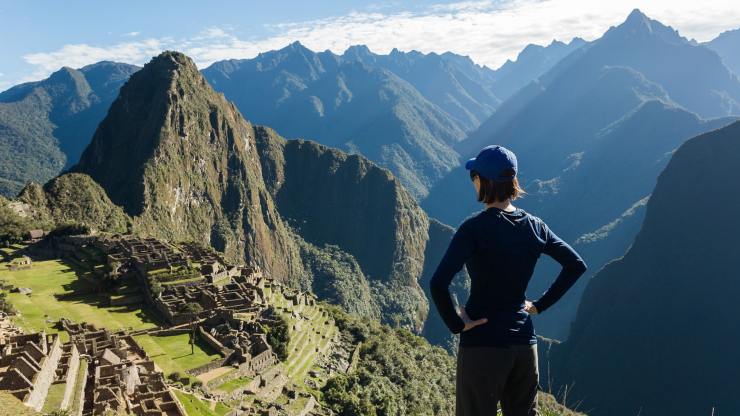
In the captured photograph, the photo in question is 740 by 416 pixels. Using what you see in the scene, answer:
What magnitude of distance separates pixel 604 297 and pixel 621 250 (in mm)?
61681

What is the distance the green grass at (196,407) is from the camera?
1075 inches

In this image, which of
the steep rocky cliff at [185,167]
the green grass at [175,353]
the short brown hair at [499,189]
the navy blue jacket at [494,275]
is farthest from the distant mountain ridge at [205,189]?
the navy blue jacket at [494,275]

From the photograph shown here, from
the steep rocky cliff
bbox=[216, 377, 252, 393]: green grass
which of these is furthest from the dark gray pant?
the steep rocky cliff

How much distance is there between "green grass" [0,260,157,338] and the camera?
43000 mm

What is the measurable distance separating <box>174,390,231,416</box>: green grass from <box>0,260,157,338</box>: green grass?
621 inches

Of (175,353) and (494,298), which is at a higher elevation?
(494,298)

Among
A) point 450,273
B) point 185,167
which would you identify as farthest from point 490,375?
point 185,167

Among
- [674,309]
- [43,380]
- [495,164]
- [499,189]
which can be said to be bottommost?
[674,309]

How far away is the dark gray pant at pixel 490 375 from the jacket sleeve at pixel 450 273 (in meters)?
0.42

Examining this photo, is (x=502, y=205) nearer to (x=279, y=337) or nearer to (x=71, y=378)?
(x=71, y=378)

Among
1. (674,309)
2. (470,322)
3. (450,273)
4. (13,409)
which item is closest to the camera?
(450,273)

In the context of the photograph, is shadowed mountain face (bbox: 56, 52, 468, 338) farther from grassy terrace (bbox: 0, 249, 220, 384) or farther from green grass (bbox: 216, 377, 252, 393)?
green grass (bbox: 216, 377, 252, 393)

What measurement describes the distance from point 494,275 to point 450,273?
57 cm

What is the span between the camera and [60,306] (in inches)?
1834
